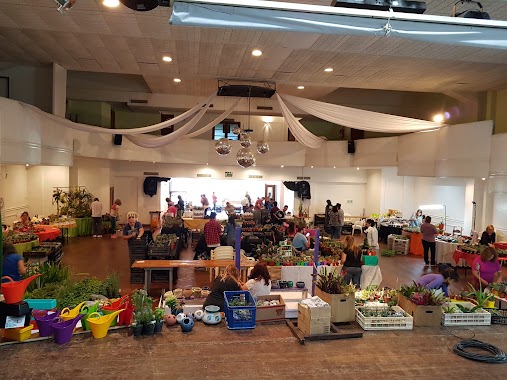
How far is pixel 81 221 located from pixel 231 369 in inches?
478

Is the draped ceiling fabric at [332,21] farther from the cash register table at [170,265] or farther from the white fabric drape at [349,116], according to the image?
the cash register table at [170,265]

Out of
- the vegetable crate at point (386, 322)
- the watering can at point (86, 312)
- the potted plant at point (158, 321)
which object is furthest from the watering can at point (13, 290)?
the vegetable crate at point (386, 322)

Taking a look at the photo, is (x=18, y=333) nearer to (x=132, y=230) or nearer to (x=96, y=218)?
(x=132, y=230)

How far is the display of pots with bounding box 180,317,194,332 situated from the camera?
144 inches

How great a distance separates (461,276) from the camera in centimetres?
984

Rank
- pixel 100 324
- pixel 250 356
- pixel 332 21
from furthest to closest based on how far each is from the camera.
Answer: pixel 100 324, pixel 250 356, pixel 332 21

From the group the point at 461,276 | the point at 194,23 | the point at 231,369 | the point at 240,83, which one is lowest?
the point at 461,276

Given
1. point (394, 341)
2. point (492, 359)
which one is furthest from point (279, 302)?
point (492, 359)

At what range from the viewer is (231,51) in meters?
7.77

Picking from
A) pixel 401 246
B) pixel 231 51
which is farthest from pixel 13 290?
pixel 401 246

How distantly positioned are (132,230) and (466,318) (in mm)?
6813

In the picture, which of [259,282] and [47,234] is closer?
[259,282]

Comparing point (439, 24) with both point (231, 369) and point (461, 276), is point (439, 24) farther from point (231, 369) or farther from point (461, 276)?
point (461, 276)

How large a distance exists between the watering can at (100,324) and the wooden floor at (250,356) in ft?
0.23
